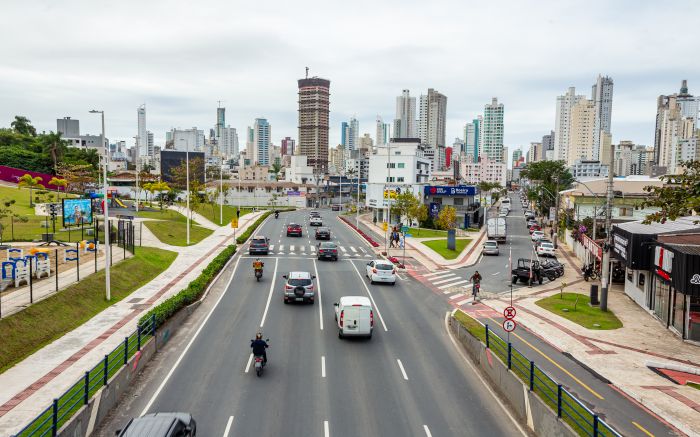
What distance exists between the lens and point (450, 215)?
73.0 metres

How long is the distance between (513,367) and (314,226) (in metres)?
59.8

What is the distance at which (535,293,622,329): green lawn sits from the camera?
27891 millimetres

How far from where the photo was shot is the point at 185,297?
88.2ft

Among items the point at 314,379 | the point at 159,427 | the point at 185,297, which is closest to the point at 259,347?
the point at 314,379

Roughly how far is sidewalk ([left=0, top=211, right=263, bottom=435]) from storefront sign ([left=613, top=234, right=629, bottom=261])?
27.9 metres

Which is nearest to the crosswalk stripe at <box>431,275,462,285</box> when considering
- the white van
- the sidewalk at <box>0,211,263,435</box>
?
the white van

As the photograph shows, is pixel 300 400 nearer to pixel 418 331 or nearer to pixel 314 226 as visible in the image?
pixel 418 331

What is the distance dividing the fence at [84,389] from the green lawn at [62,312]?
13.1 feet

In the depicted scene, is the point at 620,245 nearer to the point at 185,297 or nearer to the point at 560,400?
the point at 560,400

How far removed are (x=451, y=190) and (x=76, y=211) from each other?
65165 mm

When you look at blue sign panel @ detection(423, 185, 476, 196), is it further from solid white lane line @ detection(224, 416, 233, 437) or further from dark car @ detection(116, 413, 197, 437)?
dark car @ detection(116, 413, 197, 437)

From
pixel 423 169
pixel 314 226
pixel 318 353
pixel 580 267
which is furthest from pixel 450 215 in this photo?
pixel 318 353

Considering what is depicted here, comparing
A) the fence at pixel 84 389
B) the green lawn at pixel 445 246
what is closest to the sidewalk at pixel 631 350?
the fence at pixel 84 389

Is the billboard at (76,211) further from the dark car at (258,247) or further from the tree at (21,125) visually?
the tree at (21,125)
